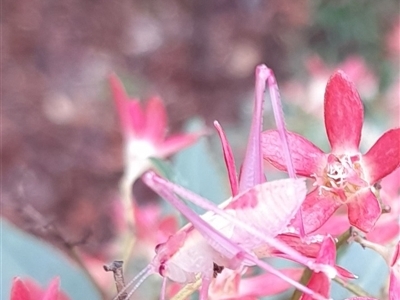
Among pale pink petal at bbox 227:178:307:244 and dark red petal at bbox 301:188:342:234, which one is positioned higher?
dark red petal at bbox 301:188:342:234

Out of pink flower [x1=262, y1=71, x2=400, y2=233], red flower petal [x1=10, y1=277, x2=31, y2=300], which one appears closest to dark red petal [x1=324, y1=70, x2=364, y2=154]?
pink flower [x1=262, y1=71, x2=400, y2=233]

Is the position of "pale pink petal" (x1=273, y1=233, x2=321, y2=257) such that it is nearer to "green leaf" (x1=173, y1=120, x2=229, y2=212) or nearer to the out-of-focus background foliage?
"green leaf" (x1=173, y1=120, x2=229, y2=212)

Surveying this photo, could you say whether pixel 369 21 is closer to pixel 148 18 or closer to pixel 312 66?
pixel 312 66

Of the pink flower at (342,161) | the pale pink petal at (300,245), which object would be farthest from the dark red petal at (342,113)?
the pale pink petal at (300,245)

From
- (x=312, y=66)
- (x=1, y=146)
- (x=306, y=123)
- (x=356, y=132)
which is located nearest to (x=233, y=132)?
(x=312, y=66)

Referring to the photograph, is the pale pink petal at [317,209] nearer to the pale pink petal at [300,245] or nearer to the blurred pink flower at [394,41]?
the pale pink petal at [300,245]
